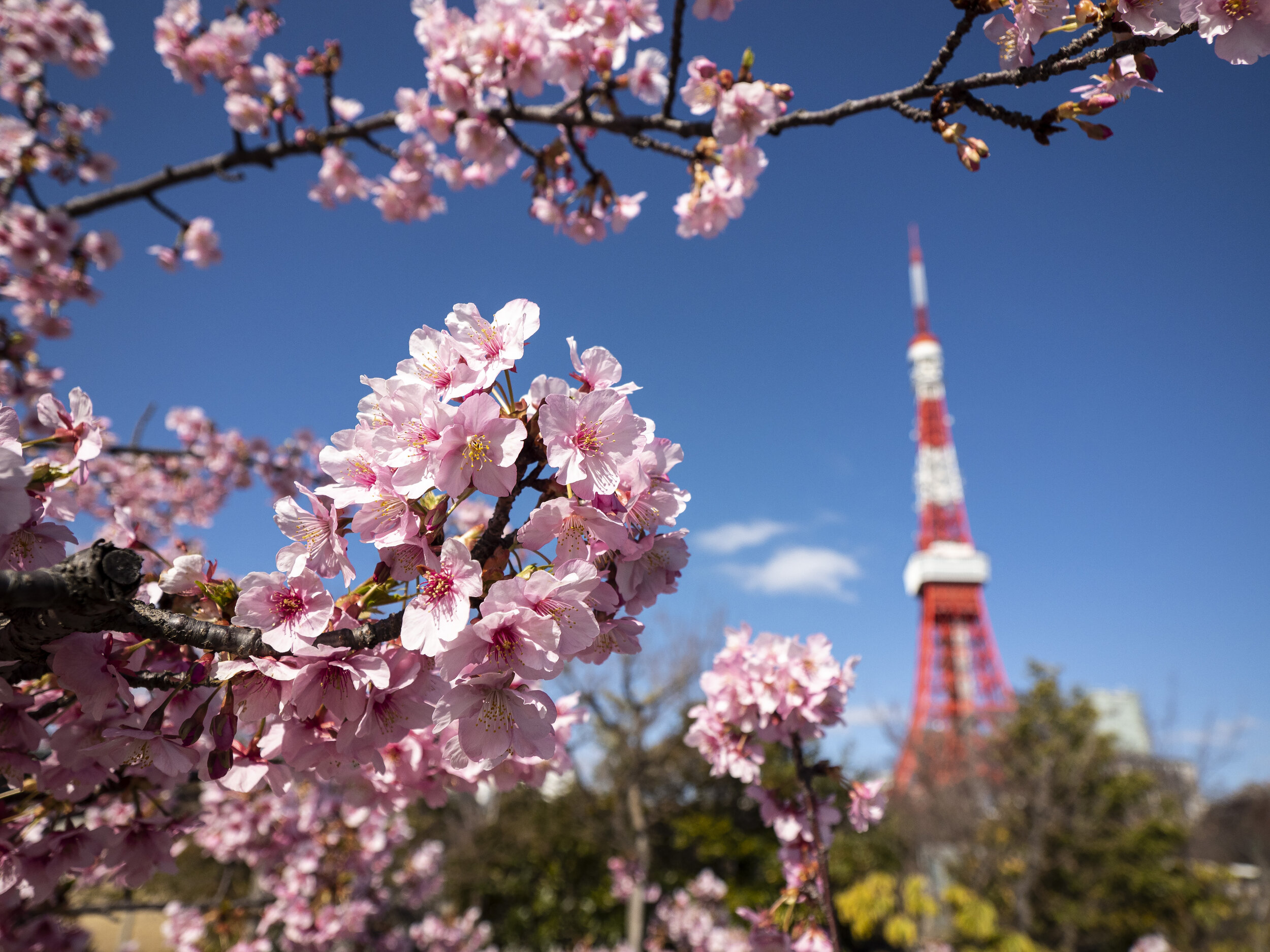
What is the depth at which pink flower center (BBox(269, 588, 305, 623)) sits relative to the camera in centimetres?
97

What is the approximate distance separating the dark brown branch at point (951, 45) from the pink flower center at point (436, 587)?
1693 millimetres

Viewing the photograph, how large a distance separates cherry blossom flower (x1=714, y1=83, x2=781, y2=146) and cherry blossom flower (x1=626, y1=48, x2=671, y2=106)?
571mm

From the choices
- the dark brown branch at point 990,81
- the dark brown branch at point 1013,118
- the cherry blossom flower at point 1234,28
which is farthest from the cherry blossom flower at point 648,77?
the cherry blossom flower at point 1234,28

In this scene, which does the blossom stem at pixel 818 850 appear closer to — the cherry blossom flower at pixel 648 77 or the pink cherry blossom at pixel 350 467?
the pink cherry blossom at pixel 350 467

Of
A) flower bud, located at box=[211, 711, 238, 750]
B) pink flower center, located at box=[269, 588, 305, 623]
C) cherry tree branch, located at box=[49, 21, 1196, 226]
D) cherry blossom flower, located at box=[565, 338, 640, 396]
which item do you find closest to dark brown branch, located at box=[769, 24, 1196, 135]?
cherry tree branch, located at box=[49, 21, 1196, 226]

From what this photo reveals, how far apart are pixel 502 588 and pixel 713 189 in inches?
74.5

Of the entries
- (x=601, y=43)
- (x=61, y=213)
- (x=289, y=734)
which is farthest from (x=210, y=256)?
(x=289, y=734)

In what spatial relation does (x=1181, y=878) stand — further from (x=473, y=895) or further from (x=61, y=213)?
(x=61, y=213)

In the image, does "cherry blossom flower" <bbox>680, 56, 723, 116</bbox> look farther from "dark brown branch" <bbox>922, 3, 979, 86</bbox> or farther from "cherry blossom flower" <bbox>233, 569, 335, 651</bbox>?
"cherry blossom flower" <bbox>233, 569, 335, 651</bbox>

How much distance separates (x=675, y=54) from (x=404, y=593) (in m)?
1.91

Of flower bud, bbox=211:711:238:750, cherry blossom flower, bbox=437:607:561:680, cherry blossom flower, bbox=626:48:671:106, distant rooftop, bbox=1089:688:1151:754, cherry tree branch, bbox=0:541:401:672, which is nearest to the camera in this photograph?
cherry tree branch, bbox=0:541:401:672

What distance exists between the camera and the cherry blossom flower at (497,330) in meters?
1.00

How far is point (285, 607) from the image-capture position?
0.98 metres

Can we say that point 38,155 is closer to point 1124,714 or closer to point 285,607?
point 285,607
